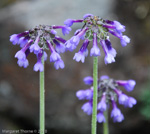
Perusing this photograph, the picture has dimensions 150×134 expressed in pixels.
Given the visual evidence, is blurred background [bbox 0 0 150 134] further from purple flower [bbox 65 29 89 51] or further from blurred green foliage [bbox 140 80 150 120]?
purple flower [bbox 65 29 89 51]

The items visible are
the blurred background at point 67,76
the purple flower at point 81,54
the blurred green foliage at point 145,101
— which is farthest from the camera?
the blurred background at point 67,76

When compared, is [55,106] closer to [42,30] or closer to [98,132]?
[98,132]

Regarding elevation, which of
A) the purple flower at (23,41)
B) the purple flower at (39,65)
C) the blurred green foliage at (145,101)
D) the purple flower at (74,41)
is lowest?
the purple flower at (39,65)

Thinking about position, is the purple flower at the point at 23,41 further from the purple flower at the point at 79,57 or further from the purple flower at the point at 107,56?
the purple flower at the point at 107,56

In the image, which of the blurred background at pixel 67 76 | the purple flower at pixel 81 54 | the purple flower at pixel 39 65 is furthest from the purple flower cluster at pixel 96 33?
the blurred background at pixel 67 76

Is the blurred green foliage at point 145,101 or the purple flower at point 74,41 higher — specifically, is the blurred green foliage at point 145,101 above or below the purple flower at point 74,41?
above

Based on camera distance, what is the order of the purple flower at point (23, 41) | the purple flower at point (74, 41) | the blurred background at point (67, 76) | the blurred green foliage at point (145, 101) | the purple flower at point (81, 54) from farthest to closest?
the blurred background at point (67, 76), the blurred green foliage at point (145, 101), the purple flower at point (23, 41), the purple flower at point (81, 54), the purple flower at point (74, 41)

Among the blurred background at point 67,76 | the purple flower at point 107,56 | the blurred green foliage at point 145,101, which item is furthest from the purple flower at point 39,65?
the blurred green foliage at point 145,101

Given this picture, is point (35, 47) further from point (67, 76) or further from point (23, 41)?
point (67, 76)

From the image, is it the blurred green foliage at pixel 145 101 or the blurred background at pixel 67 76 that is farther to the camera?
the blurred background at pixel 67 76

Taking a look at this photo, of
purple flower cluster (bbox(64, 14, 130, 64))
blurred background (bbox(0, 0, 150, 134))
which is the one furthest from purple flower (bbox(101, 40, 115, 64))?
blurred background (bbox(0, 0, 150, 134))
